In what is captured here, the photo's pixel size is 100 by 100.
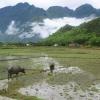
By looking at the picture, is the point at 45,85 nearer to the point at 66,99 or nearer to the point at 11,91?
the point at 11,91

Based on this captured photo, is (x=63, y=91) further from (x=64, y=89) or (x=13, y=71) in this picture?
(x=13, y=71)

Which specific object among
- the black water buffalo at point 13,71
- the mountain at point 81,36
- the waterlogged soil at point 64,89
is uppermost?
the mountain at point 81,36

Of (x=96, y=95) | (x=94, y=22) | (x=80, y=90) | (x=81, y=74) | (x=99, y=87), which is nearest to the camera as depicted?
(x=96, y=95)

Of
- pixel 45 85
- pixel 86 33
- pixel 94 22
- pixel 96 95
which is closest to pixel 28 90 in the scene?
pixel 45 85

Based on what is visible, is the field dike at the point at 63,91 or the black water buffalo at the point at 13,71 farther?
the black water buffalo at the point at 13,71

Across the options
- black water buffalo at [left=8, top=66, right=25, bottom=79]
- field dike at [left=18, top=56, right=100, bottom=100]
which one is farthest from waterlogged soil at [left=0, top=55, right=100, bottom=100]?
black water buffalo at [left=8, top=66, right=25, bottom=79]

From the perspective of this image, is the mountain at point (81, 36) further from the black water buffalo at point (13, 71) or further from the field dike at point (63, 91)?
the field dike at point (63, 91)

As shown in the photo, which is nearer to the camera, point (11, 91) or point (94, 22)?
point (11, 91)

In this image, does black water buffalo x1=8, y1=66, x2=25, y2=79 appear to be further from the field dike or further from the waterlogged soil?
the field dike

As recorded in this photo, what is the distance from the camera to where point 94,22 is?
18338 cm

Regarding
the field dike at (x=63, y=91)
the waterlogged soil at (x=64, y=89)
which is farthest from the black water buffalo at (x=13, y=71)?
the field dike at (x=63, y=91)

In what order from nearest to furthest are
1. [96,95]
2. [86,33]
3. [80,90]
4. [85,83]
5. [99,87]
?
→ [96,95], [80,90], [99,87], [85,83], [86,33]

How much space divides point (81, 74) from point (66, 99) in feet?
46.8

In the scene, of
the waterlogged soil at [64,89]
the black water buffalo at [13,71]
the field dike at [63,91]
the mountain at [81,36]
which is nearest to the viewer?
the field dike at [63,91]
